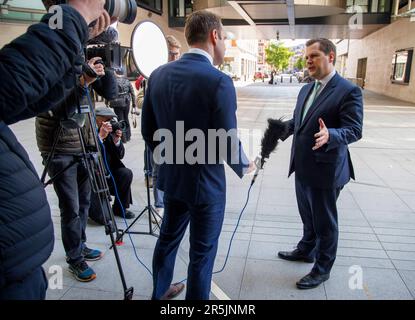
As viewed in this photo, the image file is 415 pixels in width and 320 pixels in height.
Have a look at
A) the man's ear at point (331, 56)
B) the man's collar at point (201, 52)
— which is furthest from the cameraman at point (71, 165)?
the man's ear at point (331, 56)

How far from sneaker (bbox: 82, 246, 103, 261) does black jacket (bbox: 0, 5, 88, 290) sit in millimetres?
1852

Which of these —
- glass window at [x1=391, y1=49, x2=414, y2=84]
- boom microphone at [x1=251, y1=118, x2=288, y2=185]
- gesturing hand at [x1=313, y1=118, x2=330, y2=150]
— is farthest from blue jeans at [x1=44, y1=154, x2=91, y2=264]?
glass window at [x1=391, y1=49, x2=414, y2=84]

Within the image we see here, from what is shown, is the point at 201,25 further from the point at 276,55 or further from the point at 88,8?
the point at 276,55

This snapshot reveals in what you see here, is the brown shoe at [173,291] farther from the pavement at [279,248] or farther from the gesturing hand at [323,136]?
the gesturing hand at [323,136]

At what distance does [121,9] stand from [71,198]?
1.60 metres

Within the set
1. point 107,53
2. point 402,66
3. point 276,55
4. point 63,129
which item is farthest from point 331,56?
point 276,55

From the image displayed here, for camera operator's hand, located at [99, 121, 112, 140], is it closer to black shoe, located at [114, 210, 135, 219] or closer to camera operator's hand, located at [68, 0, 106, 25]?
black shoe, located at [114, 210, 135, 219]

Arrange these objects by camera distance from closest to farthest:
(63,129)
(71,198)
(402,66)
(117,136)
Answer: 1. (63,129)
2. (71,198)
3. (117,136)
4. (402,66)

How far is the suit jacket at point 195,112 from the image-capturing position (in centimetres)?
192

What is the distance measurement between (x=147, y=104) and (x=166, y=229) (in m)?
0.85

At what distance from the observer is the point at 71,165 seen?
2.46m

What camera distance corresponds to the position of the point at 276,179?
5.42m
